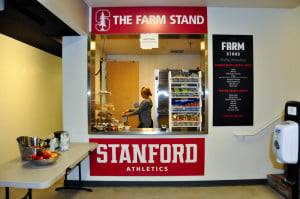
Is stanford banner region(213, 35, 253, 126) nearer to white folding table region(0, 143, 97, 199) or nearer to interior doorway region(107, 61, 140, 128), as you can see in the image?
white folding table region(0, 143, 97, 199)

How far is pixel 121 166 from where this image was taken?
138 inches

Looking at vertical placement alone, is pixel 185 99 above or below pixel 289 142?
above

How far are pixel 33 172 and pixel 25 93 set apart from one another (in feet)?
9.49

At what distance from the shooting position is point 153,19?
11.4 feet

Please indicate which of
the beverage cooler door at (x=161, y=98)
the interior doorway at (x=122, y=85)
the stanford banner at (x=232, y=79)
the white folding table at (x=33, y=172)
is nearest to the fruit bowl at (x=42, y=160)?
the white folding table at (x=33, y=172)

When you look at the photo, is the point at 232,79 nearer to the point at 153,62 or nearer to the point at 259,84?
the point at 259,84

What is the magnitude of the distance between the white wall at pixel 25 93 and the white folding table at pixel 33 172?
1723 mm

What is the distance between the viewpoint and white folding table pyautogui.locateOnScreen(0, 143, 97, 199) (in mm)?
1839

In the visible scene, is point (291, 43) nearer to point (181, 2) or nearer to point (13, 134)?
point (181, 2)

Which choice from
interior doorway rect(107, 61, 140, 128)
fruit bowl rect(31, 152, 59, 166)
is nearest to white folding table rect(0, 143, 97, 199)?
fruit bowl rect(31, 152, 59, 166)

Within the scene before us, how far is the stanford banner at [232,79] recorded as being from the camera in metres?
3.50

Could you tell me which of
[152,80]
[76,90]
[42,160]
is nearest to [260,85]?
[76,90]

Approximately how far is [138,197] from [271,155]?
228 centimetres

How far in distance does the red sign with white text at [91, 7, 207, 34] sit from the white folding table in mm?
2074
